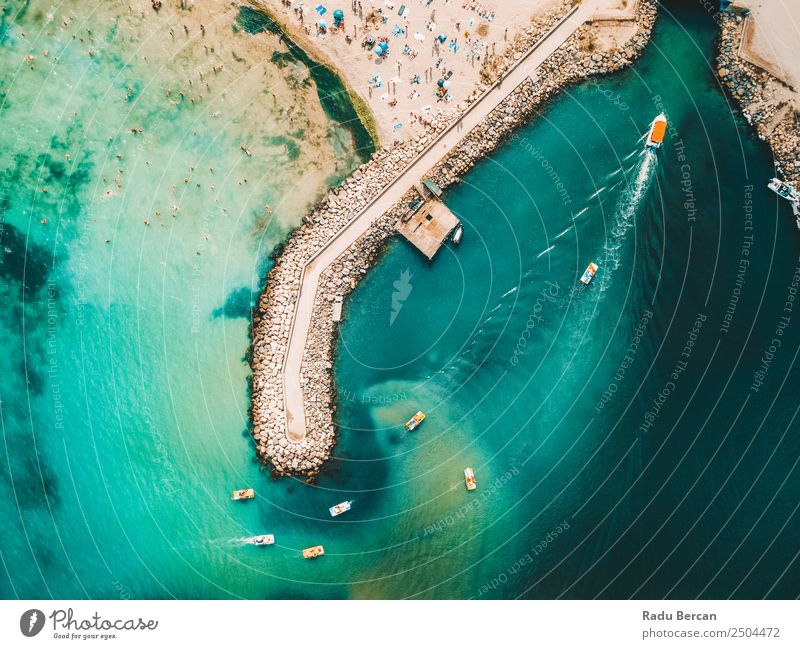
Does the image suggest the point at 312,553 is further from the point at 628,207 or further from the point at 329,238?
the point at 628,207

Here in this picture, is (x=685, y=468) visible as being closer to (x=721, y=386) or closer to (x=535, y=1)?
(x=721, y=386)

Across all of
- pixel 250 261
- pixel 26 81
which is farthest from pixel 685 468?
pixel 26 81

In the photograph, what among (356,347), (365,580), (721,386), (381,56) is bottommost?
(365,580)

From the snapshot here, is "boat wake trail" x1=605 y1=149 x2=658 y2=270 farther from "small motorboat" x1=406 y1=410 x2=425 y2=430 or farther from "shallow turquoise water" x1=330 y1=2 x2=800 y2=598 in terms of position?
"small motorboat" x1=406 y1=410 x2=425 y2=430

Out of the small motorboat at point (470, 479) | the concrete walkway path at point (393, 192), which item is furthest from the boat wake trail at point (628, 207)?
the small motorboat at point (470, 479)

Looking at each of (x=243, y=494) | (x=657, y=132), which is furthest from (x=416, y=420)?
(x=657, y=132)

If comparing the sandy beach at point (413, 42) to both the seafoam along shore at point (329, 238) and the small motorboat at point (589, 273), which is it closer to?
the seafoam along shore at point (329, 238)
